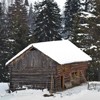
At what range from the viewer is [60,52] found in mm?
48906

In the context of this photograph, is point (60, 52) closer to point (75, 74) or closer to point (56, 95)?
point (75, 74)

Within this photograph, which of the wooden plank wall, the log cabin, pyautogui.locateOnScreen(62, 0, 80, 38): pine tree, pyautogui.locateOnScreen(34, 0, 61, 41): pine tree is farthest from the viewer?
pyautogui.locateOnScreen(62, 0, 80, 38): pine tree

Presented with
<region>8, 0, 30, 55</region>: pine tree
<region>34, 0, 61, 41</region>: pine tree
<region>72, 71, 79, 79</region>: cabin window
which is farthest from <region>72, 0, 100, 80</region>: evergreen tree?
<region>72, 71, 79, 79</region>: cabin window

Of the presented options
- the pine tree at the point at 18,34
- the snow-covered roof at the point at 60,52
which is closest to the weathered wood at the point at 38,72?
the snow-covered roof at the point at 60,52

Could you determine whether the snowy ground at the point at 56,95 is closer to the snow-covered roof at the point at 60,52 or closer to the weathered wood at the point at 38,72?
the weathered wood at the point at 38,72

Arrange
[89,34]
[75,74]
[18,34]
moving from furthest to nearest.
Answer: [18,34], [89,34], [75,74]

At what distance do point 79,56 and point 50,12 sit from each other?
1626 cm

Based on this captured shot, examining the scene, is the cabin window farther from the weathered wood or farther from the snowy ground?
the snowy ground

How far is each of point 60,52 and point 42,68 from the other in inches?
144

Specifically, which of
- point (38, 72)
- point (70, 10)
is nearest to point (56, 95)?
point (38, 72)

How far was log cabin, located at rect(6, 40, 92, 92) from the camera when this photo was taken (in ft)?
151

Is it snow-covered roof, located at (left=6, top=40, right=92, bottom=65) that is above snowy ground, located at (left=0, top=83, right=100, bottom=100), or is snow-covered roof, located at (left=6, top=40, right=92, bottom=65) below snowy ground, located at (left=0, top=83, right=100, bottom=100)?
above

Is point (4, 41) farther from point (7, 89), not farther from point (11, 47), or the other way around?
point (7, 89)

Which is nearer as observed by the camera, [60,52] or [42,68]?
[42,68]
